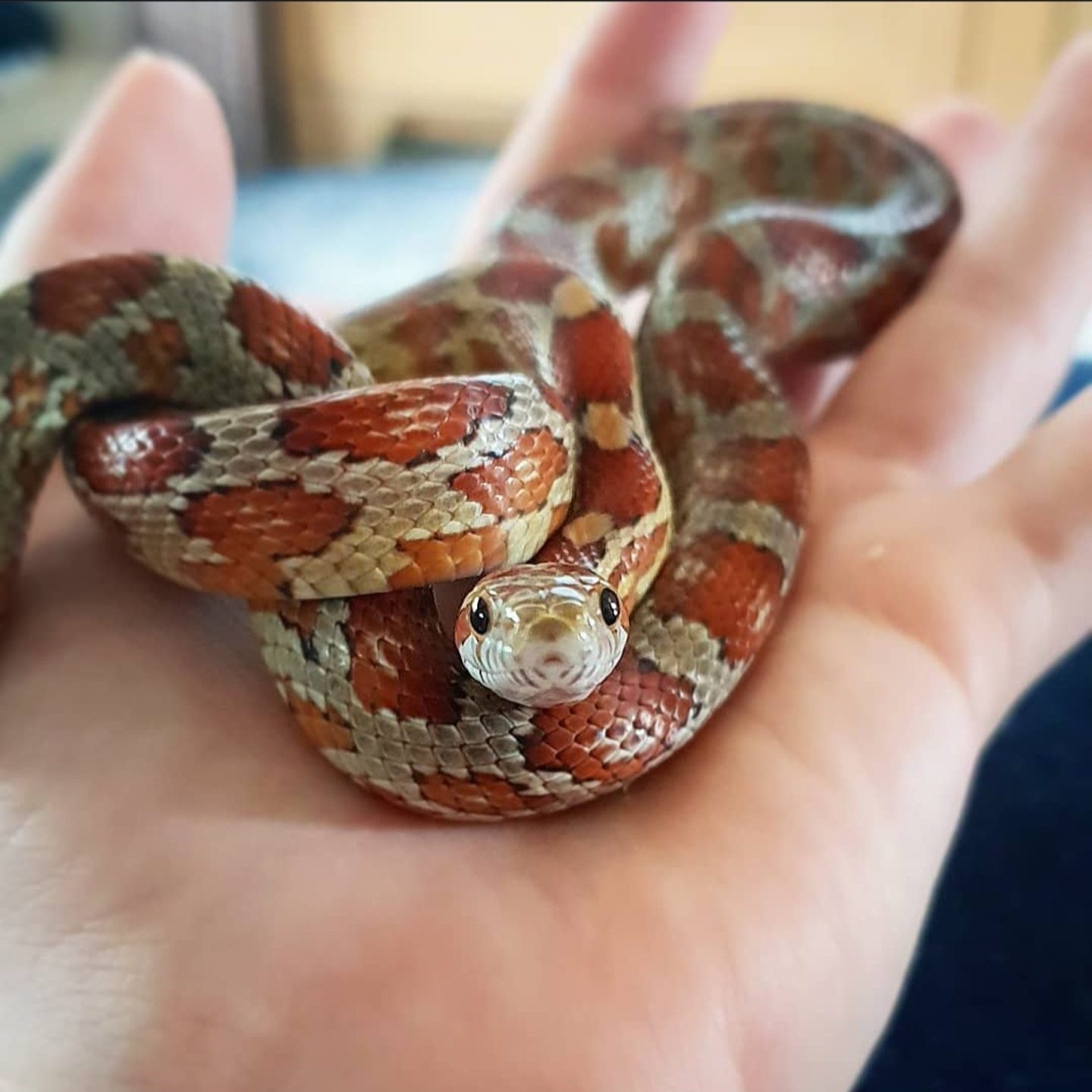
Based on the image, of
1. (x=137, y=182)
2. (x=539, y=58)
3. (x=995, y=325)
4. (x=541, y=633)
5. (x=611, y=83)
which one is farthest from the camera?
(x=539, y=58)

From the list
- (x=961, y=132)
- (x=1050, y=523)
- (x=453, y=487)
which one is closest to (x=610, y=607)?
(x=453, y=487)

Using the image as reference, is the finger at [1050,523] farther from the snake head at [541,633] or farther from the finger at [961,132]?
the finger at [961,132]

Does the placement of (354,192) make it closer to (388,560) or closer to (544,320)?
(544,320)

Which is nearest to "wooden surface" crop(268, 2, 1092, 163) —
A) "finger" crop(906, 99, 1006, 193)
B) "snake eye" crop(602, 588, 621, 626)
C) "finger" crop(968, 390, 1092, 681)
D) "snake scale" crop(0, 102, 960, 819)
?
"finger" crop(906, 99, 1006, 193)

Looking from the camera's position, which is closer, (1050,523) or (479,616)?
(479,616)

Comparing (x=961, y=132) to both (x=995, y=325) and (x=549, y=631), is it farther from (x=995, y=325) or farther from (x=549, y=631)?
(x=549, y=631)

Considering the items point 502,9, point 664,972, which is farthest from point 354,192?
point 664,972

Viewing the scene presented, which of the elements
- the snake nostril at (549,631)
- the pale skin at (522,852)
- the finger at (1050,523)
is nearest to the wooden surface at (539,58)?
the pale skin at (522,852)
